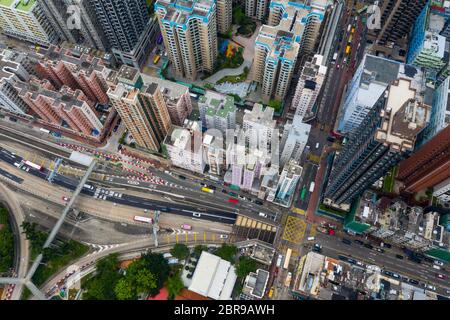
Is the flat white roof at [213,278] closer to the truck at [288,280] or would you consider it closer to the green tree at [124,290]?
the truck at [288,280]

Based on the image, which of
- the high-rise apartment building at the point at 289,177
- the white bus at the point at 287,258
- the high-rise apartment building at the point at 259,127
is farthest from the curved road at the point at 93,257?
the high-rise apartment building at the point at 259,127

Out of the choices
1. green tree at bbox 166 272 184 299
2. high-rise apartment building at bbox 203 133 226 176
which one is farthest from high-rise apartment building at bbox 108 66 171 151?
green tree at bbox 166 272 184 299

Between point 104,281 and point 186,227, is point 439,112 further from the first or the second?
point 104,281

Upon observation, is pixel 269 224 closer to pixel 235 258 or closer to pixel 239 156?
pixel 235 258

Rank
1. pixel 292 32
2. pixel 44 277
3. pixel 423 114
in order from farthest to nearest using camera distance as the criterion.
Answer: pixel 292 32 → pixel 44 277 → pixel 423 114

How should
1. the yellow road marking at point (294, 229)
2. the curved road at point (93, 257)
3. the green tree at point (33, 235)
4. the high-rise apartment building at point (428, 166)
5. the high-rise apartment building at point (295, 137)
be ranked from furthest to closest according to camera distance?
the yellow road marking at point (294, 229) < the green tree at point (33, 235) < the curved road at point (93, 257) < the high-rise apartment building at point (295, 137) < the high-rise apartment building at point (428, 166)

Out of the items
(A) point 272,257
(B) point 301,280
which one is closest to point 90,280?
(A) point 272,257

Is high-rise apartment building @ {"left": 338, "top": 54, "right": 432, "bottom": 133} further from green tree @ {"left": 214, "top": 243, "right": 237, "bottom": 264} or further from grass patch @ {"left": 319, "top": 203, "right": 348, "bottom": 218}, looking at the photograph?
green tree @ {"left": 214, "top": 243, "right": 237, "bottom": 264}
